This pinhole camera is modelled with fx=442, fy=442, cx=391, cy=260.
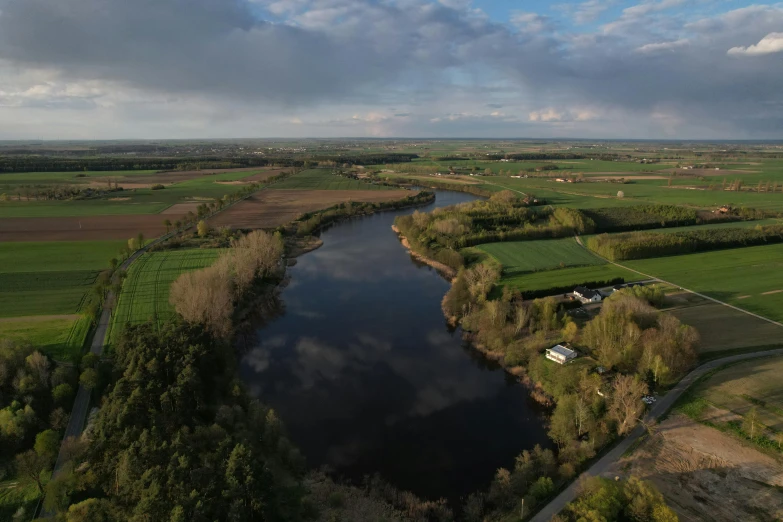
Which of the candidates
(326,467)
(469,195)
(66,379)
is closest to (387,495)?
(326,467)

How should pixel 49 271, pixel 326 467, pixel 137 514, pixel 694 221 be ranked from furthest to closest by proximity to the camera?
1. pixel 694 221
2. pixel 49 271
3. pixel 326 467
4. pixel 137 514

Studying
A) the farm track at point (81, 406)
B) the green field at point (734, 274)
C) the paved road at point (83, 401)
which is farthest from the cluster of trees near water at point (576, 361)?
the paved road at point (83, 401)

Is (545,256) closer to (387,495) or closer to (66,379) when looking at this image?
(387,495)

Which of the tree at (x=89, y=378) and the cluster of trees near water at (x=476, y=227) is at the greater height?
the cluster of trees near water at (x=476, y=227)

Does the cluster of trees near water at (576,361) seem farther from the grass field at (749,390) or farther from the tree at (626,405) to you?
the grass field at (749,390)

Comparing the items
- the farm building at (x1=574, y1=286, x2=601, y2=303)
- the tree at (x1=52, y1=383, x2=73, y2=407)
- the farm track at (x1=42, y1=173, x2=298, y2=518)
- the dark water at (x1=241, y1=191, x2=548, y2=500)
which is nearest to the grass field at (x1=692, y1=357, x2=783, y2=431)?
the dark water at (x1=241, y1=191, x2=548, y2=500)

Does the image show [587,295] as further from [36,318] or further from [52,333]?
[36,318]
